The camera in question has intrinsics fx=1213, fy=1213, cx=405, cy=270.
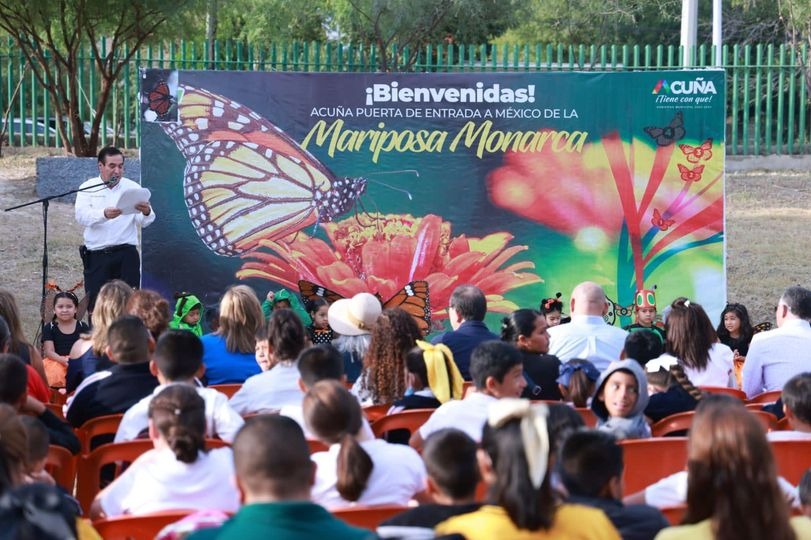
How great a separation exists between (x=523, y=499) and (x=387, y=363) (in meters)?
2.92

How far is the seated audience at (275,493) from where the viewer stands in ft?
9.59

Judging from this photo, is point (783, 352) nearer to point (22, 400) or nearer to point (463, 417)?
point (463, 417)

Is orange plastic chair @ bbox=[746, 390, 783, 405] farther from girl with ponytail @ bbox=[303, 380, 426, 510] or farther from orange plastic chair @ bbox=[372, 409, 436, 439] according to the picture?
girl with ponytail @ bbox=[303, 380, 426, 510]

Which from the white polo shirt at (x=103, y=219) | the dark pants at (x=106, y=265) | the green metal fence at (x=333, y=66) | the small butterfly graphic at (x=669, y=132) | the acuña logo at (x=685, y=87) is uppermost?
the green metal fence at (x=333, y=66)

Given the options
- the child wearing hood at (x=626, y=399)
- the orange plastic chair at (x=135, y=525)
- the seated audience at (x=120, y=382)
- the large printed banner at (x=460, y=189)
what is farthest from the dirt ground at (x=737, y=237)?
the orange plastic chair at (x=135, y=525)

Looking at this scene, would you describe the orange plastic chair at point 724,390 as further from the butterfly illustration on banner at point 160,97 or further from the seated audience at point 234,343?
the butterfly illustration on banner at point 160,97

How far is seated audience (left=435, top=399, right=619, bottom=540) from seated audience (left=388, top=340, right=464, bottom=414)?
7.63ft

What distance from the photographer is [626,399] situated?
16.1 ft

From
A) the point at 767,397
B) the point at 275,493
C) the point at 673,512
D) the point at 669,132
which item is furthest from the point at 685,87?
the point at 275,493

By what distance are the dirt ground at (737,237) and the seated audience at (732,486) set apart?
358 inches

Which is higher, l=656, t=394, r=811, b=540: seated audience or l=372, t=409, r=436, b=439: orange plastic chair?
l=656, t=394, r=811, b=540: seated audience

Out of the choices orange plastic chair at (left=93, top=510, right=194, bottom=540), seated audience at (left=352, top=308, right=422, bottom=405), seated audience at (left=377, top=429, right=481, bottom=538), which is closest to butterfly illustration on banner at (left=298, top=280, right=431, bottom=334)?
seated audience at (left=352, top=308, right=422, bottom=405)

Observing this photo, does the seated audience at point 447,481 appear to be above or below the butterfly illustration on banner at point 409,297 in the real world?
below

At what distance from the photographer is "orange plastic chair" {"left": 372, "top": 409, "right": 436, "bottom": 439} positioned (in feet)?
17.0
